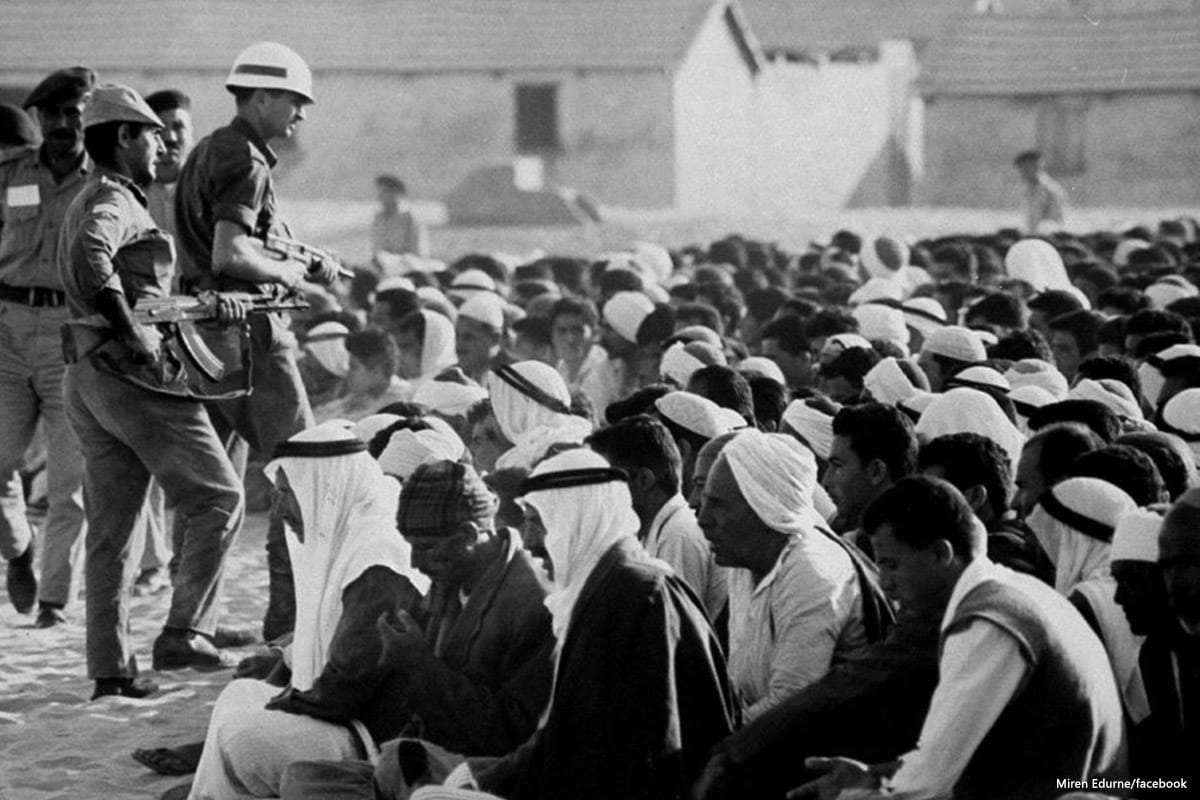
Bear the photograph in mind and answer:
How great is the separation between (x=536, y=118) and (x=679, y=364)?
27.4 metres

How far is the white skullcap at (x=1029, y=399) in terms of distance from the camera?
24.9 feet

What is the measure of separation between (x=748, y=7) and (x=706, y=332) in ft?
106

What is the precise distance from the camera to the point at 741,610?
548 centimetres

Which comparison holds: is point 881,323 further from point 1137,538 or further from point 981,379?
point 1137,538

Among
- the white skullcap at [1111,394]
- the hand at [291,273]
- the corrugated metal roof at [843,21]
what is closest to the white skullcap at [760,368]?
the white skullcap at [1111,394]

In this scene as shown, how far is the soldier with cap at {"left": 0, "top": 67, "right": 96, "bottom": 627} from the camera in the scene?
27.8 ft

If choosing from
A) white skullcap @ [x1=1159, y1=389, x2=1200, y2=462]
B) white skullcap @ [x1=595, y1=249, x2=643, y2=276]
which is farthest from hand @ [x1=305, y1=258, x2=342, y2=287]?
white skullcap @ [x1=595, y1=249, x2=643, y2=276]

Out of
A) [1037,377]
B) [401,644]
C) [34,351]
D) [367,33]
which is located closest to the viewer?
[401,644]

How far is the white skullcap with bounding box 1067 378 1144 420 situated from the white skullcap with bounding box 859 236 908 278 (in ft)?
22.4

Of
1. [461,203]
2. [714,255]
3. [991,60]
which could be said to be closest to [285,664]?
[714,255]

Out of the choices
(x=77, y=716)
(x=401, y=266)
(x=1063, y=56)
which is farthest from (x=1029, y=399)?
(x=1063, y=56)

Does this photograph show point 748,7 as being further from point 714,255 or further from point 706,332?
point 706,332

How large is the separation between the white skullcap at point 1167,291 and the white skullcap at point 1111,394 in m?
4.02

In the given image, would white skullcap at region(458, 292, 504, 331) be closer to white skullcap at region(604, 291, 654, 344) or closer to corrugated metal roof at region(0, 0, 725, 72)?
white skullcap at region(604, 291, 654, 344)
